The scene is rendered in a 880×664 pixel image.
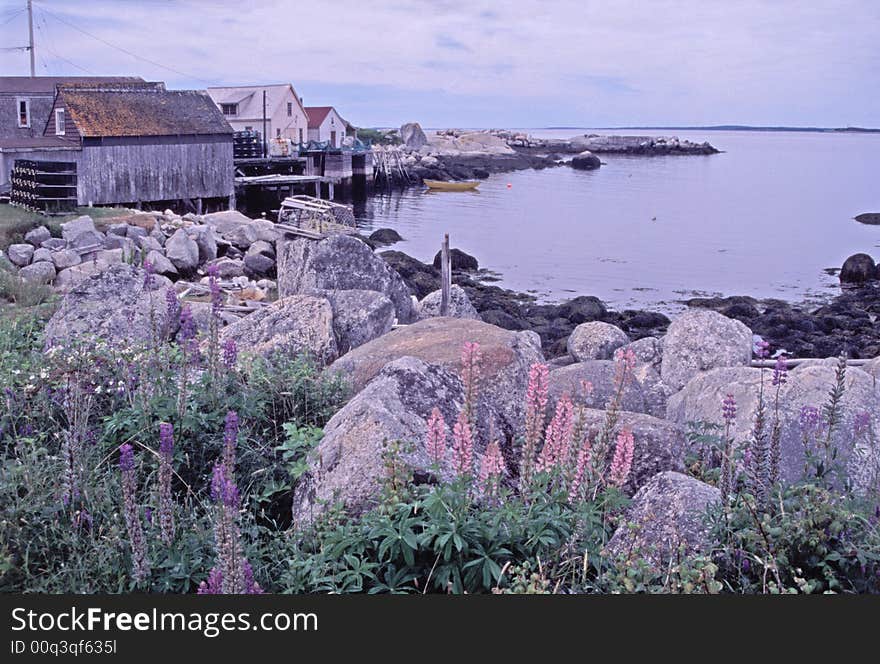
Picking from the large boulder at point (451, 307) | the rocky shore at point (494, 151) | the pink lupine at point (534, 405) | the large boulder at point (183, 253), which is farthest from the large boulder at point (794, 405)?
the rocky shore at point (494, 151)

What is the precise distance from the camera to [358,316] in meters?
10.3

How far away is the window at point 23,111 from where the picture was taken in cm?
3925

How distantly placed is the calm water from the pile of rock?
32.4 feet

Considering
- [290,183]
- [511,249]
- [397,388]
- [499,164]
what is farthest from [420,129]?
[397,388]

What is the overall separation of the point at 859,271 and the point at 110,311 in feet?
101

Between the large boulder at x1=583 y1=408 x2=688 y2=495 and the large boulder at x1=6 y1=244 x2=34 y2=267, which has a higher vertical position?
the large boulder at x1=583 y1=408 x2=688 y2=495

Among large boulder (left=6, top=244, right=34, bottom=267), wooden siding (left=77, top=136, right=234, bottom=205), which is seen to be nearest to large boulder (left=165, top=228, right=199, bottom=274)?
large boulder (left=6, top=244, right=34, bottom=267)

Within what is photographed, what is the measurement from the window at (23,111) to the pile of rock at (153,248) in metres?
13.8

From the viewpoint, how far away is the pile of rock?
2019 cm

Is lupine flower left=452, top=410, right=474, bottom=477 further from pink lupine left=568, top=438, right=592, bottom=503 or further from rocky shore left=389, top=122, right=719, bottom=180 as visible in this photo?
rocky shore left=389, top=122, right=719, bottom=180

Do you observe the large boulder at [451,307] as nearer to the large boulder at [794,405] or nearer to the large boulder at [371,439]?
the large boulder at [794,405]

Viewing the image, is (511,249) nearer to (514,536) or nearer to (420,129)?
(514,536)

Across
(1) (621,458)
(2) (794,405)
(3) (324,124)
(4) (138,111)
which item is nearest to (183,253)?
(4) (138,111)

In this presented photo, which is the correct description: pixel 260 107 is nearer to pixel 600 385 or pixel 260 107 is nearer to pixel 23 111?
pixel 23 111
